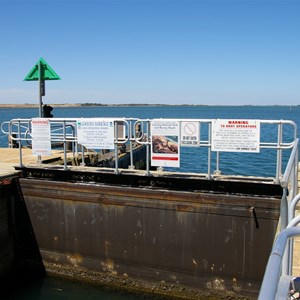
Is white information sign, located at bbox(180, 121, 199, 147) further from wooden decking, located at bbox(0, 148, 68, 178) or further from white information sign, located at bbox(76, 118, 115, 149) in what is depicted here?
wooden decking, located at bbox(0, 148, 68, 178)

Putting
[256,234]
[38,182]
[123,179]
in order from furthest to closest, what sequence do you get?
[38,182] → [123,179] → [256,234]

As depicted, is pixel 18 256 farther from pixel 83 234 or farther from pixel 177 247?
pixel 177 247

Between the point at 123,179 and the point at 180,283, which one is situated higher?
the point at 123,179

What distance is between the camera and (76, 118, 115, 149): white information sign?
810cm

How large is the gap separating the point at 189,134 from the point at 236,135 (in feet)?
2.87

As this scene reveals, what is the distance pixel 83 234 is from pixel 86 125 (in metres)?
2.26

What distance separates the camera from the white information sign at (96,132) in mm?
8102

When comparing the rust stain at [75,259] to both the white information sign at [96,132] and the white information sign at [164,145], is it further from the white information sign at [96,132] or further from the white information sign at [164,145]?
the white information sign at [164,145]

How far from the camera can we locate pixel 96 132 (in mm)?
8242

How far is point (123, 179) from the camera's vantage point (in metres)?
8.22

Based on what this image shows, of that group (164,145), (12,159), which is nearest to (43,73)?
(12,159)

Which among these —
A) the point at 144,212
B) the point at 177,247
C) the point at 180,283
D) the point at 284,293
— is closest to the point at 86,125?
the point at 144,212

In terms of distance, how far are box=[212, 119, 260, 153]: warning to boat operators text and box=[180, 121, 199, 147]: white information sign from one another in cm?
35

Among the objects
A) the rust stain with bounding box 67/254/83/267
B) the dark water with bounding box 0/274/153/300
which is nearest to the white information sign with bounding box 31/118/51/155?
the rust stain with bounding box 67/254/83/267
